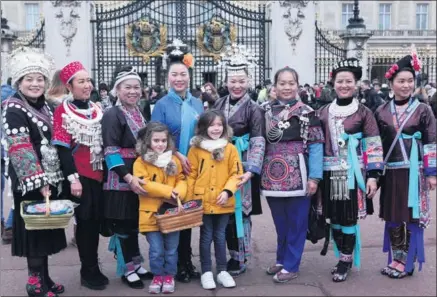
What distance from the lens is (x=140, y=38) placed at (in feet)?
56.0

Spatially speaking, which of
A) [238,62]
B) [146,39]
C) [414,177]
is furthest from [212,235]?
[146,39]

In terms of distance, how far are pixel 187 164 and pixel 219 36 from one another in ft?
44.3

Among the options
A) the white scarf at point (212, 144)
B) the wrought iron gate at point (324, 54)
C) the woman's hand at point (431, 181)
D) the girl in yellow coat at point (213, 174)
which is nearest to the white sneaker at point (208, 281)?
the girl in yellow coat at point (213, 174)

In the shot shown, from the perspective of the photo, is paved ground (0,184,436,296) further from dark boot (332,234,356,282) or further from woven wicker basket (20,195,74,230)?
woven wicker basket (20,195,74,230)

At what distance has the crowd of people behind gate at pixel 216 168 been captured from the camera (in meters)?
4.15

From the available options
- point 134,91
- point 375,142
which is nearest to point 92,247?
point 134,91

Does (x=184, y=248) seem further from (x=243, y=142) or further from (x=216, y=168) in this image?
(x=243, y=142)

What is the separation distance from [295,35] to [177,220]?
12925 millimetres

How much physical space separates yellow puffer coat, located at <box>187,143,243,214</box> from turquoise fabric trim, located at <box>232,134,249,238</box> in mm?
166

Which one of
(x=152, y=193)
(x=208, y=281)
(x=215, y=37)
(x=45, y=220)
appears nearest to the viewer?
(x=45, y=220)

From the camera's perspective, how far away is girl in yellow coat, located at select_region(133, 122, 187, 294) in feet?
13.8

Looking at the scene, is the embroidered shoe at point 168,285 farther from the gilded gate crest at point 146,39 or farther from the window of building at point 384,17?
the window of building at point 384,17

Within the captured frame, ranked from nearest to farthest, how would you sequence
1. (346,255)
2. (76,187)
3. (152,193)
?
(76,187) → (152,193) → (346,255)

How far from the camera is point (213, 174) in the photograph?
14.2 ft
